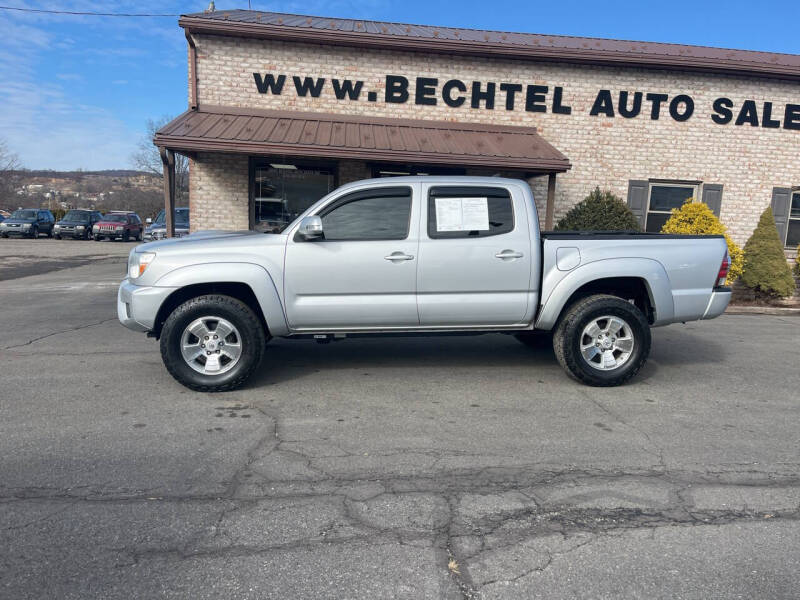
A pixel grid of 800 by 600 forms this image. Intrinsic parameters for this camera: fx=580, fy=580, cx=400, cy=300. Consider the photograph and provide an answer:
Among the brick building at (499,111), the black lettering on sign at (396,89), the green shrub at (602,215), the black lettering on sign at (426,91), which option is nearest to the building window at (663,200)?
the brick building at (499,111)

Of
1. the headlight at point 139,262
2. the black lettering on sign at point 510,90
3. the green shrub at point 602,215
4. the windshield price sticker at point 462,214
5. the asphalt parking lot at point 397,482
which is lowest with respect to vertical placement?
the asphalt parking lot at point 397,482

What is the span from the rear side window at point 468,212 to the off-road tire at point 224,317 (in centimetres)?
186

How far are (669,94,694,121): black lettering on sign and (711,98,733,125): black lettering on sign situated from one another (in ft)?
1.86

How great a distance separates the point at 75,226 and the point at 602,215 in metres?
29.6

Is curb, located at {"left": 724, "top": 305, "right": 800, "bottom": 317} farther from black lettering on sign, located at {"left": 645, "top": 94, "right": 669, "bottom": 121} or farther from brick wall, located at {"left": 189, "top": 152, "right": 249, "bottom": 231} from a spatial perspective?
brick wall, located at {"left": 189, "top": 152, "right": 249, "bottom": 231}

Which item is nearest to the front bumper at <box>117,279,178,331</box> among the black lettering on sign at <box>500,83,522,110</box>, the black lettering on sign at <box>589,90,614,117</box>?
the black lettering on sign at <box>500,83,522,110</box>

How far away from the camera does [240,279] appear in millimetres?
5168

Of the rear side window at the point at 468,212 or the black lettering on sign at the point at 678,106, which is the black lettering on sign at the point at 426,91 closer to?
the black lettering on sign at the point at 678,106

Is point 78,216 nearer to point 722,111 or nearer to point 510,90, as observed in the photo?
point 510,90

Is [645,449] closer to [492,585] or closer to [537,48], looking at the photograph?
[492,585]

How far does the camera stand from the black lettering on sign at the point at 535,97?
13.1 metres

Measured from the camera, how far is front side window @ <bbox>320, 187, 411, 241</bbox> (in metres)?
5.39

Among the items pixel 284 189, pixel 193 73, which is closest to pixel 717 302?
pixel 284 189

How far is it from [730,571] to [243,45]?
41.9ft
